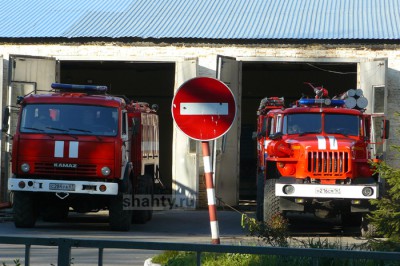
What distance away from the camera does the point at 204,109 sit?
35.0 feet

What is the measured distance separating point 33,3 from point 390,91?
11.9 m

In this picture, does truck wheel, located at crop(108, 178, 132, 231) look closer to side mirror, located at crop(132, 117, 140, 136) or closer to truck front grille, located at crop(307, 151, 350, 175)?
side mirror, located at crop(132, 117, 140, 136)

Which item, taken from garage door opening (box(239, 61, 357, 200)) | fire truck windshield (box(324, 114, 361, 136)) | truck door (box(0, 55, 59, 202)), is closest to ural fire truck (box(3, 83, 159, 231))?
fire truck windshield (box(324, 114, 361, 136))

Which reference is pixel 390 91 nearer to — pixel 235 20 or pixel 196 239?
pixel 235 20

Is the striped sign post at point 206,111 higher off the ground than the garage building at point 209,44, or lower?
lower

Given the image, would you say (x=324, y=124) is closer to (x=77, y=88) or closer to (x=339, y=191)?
(x=339, y=191)

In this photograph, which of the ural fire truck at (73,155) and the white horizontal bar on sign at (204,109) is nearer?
the white horizontal bar on sign at (204,109)

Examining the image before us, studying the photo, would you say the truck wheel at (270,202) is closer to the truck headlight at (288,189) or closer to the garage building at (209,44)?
the truck headlight at (288,189)

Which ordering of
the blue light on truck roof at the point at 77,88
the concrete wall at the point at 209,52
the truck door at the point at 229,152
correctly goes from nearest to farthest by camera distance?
the blue light on truck roof at the point at 77,88
the truck door at the point at 229,152
the concrete wall at the point at 209,52

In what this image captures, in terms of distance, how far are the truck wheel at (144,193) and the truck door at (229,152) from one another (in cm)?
411

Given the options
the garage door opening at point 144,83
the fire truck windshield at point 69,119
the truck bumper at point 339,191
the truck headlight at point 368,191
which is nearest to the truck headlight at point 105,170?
the fire truck windshield at point 69,119

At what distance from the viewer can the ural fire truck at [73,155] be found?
17344 millimetres

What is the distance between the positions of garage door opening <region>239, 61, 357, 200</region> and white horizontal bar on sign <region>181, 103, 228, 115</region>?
2164 cm

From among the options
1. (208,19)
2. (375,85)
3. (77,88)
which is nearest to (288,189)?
(77,88)
